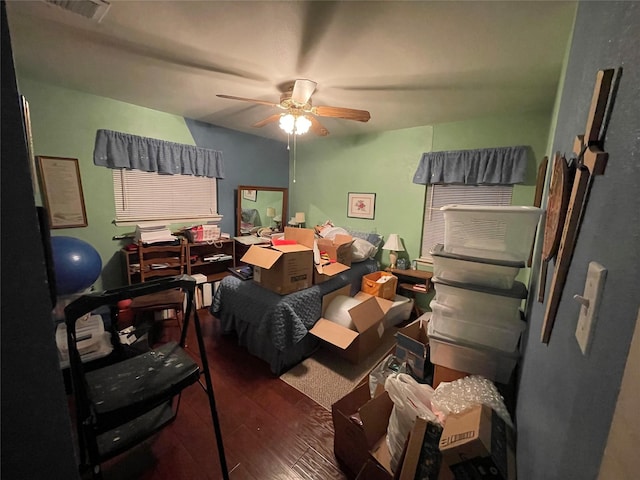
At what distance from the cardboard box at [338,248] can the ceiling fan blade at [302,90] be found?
1.51m

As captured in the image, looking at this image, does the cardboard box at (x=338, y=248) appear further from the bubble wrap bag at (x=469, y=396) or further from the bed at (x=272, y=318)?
the bubble wrap bag at (x=469, y=396)

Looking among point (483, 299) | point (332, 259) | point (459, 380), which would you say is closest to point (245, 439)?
point (459, 380)

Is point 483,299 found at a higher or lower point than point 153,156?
lower

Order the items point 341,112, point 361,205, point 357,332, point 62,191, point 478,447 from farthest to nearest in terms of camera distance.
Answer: point 361,205
point 62,191
point 357,332
point 341,112
point 478,447

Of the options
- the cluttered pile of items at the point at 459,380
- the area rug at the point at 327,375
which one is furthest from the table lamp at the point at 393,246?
the cluttered pile of items at the point at 459,380

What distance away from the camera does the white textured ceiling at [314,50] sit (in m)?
1.37

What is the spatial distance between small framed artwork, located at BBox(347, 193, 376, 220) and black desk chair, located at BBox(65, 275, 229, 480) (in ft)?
10.1

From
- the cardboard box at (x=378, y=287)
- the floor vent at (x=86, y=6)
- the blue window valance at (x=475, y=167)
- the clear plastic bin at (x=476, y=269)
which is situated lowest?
the cardboard box at (x=378, y=287)

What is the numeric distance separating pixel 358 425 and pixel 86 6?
2.69 m

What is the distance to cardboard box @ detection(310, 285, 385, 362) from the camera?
2246mm

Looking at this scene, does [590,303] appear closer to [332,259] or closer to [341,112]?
[341,112]

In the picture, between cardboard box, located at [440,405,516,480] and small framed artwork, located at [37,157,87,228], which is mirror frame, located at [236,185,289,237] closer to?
small framed artwork, located at [37,157,87,228]

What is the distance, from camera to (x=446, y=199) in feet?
10.8

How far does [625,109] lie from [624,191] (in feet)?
0.49
